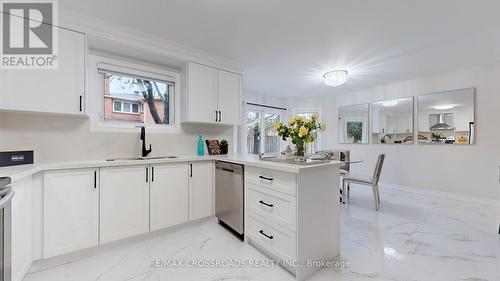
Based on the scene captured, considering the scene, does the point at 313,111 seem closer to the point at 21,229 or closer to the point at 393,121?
the point at 393,121

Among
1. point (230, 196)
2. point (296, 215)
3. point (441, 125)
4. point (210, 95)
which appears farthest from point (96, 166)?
point (441, 125)

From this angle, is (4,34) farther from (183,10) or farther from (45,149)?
(183,10)

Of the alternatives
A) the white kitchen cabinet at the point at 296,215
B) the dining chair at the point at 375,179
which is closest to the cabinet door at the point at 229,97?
the white kitchen cabinet at the point at 296,215

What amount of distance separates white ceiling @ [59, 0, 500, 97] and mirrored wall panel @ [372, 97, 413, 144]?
3.18ft

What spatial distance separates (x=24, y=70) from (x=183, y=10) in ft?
5.06

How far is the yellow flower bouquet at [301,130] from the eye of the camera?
1923mm

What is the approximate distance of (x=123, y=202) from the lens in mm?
2051

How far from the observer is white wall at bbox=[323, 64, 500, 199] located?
10.8 feet

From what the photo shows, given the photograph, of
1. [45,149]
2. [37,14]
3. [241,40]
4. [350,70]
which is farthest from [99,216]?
[350,70]

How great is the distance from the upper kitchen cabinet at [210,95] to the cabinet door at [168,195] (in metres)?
0.80

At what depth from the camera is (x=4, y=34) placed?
5.50 ft

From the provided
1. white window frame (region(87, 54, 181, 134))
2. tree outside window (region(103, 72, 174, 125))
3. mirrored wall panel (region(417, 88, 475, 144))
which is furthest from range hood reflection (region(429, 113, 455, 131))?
tree outside window (region(103, 72, 174, 125))

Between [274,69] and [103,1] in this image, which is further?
[274,69]

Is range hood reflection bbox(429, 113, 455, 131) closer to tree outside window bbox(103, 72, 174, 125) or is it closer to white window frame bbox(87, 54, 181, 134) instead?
white window frame bbox(87, 54, 181, 134)
